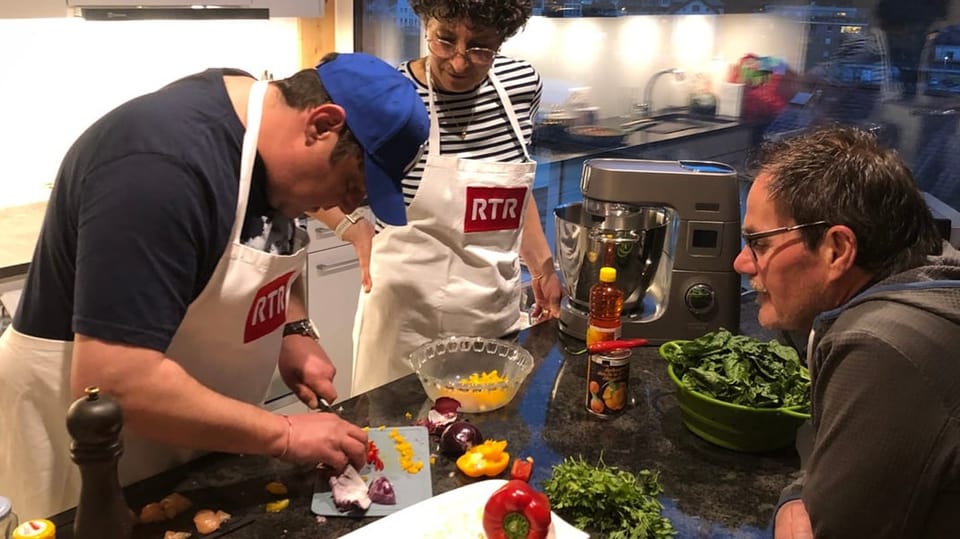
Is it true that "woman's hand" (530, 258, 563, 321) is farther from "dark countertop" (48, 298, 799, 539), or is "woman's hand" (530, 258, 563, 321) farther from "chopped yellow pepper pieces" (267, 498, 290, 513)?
"chopped yellow pepper pieces" (267, 498, 290, 513)

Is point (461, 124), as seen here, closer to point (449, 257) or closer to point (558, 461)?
point (449, 257)

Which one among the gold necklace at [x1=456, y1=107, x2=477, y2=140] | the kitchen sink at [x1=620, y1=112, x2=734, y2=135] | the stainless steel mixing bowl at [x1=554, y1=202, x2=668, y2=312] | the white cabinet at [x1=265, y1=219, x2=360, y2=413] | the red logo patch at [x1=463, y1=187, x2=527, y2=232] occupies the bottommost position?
the white cabinet at [x1=265, y1=219, x2=360, y2=413]

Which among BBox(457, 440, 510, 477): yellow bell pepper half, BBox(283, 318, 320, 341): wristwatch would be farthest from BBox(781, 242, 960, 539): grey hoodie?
BBox(283, 318, 320, 341): wristwatch

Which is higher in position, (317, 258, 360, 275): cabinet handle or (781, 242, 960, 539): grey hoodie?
(781, 242, 960, 539): grey hoodie

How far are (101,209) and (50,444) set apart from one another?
491mm

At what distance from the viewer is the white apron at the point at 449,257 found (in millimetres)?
1831

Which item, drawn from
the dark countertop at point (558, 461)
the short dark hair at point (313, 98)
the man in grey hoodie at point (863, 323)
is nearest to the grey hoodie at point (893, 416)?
the man in grey hoodie at point (863, 323)

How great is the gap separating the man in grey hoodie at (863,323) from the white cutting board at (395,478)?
1.67ft

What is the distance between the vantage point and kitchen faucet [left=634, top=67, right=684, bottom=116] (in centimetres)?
281

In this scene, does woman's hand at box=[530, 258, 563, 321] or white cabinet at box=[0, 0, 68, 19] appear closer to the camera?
woman's hand at box=[530, 258, 563, 321]

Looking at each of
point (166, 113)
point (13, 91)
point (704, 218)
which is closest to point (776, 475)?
point (704, 218)

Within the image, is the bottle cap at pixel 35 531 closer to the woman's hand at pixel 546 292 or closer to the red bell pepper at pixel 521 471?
the red bell pepper at pixel 521 471

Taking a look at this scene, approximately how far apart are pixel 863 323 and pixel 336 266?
2244 mm

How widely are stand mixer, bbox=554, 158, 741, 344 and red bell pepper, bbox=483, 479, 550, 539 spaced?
0.77 metres
